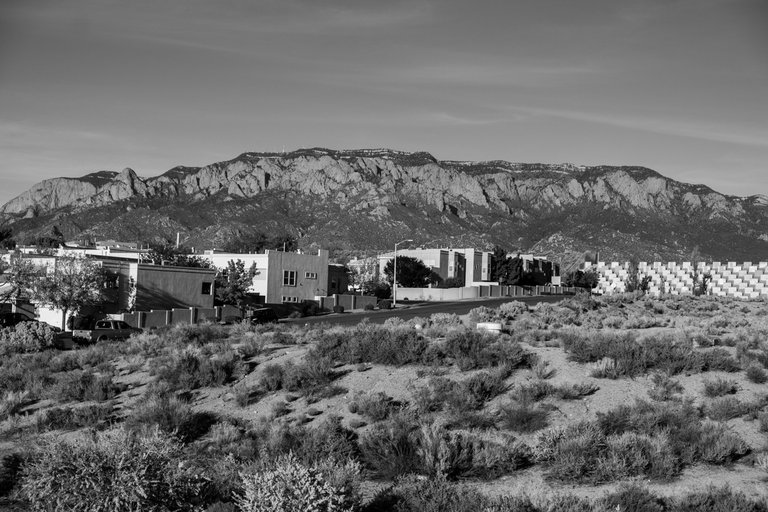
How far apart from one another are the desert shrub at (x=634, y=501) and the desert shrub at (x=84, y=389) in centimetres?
1381

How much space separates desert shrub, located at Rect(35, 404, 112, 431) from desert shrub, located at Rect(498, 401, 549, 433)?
372 inches

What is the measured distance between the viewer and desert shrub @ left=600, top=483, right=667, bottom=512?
12.2 meters

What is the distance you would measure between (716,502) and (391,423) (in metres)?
7.04

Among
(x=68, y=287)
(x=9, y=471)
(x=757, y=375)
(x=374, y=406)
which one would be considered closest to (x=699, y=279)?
(x=68, y=287)

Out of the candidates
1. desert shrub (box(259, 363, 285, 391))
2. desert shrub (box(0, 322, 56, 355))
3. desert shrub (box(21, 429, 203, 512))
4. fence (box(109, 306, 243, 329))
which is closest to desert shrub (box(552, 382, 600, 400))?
desert shrub (box(259, 363, 285, 391))

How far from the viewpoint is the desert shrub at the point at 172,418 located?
57.5 ft

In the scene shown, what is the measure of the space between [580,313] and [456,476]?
31.3 meters

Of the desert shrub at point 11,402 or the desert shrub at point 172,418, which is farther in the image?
the desert shrub at point 11,402

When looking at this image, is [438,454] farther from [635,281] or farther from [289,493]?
[635,281]

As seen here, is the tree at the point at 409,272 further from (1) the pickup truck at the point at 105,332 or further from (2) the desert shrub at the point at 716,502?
(2) the desert shrub at the point at 716,502

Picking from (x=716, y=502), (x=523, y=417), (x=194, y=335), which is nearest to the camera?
(x=716, y=502)

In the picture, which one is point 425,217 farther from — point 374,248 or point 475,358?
point 475,358

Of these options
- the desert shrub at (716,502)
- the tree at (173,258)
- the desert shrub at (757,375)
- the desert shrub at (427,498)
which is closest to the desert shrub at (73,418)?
the desert shrub at (427,498)

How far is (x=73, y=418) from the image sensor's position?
745 inches
